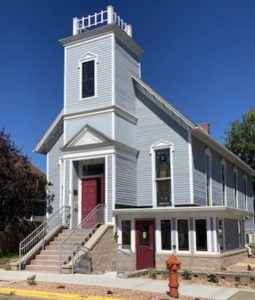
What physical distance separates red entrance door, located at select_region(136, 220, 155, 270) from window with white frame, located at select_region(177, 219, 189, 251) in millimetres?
1345

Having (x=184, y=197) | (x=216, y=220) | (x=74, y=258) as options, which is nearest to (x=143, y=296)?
(x=74, y=258)

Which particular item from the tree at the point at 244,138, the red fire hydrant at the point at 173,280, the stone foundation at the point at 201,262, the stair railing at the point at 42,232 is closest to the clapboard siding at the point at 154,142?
the stone foundation at the point at 201,262

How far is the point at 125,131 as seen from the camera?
2400 centimetres

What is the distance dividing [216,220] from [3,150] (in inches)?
478

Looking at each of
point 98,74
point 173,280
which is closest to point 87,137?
point 98,74

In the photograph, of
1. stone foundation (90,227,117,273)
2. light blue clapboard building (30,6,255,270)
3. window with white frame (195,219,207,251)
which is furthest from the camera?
light blue clapboard building (30,6,255,270)

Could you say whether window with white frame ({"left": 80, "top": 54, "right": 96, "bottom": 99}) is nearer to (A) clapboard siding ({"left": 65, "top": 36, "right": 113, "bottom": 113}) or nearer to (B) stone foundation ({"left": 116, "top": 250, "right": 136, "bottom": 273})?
(A) clapboard siding ({"left": 65, "top": 36, "right": 113, "bottom": 113})

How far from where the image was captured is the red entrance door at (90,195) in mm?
23672

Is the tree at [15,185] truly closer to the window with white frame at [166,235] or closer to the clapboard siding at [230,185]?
the window with white frame at [166,235]

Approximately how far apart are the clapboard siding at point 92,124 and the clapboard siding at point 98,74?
0.56m

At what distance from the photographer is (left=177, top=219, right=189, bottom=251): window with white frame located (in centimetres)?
2008

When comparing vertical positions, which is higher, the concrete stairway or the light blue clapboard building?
the light blue clapboard building

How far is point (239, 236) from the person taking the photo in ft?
86.5

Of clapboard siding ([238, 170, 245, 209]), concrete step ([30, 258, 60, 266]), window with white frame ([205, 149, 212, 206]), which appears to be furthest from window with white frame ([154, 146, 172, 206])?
clapboard siding ([238, 170, 245, 209])
